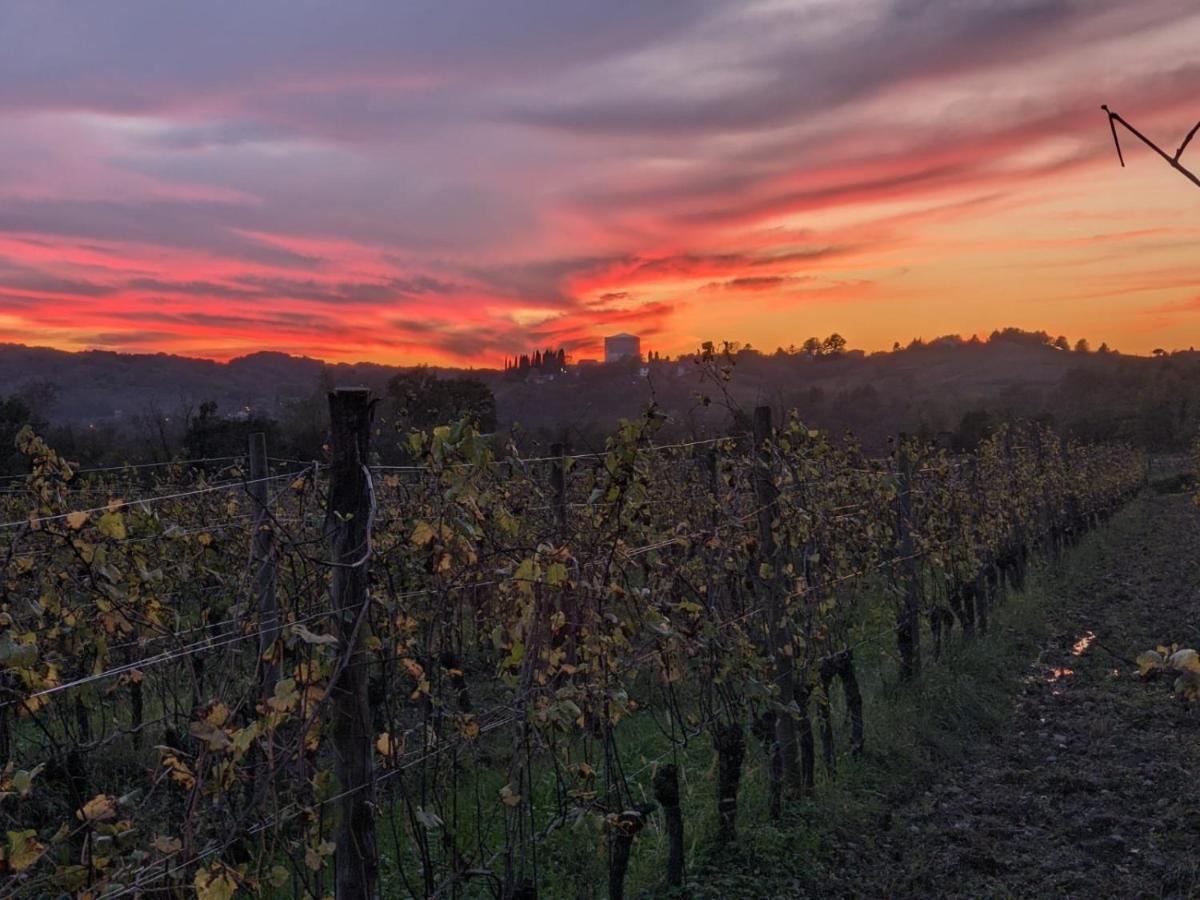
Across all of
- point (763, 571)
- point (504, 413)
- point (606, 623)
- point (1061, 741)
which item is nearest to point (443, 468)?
point (606, 623)

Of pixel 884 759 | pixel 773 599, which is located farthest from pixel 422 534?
pixel 884 759

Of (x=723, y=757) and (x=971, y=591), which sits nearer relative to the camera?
(x=723, y=757)

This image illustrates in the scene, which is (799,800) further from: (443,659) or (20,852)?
(20,852)

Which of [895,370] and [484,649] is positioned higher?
[895,370]

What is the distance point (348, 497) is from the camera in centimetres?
288

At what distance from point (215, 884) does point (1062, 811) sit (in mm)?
5307

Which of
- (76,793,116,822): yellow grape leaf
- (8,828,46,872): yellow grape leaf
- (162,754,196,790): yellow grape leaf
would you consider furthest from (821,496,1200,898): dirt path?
(8,828,46,872): yellow grape leaf

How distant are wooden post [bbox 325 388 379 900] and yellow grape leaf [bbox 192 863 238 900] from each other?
17.5 inches

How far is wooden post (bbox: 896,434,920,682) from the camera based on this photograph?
850 centimetres

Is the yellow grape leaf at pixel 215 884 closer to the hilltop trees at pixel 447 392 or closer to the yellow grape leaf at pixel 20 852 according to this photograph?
the yellow grape leaf at pixel 20 852

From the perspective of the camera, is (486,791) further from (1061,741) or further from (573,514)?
(1061,741)

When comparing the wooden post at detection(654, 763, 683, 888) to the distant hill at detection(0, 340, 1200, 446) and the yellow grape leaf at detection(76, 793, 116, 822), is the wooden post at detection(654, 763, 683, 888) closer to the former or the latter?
the yellow grape leaf at detection(76, 793, 116, 822)

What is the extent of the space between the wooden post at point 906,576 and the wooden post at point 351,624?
6.38 meters

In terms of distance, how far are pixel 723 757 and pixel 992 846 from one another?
169 cm
